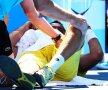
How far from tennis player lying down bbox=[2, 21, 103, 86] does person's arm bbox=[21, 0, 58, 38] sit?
0.09 metres

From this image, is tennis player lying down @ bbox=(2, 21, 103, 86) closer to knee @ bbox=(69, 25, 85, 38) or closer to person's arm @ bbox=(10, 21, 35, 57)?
person's arm @ bbox=(10, 21, 35, 57)

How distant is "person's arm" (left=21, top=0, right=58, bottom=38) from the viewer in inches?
130

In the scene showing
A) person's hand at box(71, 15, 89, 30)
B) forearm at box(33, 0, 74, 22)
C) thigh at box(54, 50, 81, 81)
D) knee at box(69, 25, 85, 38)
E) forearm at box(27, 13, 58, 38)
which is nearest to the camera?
forearm at box(33, 0, 74, 22)

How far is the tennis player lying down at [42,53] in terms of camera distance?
10.5 ft

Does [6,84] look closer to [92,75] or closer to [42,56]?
[42,56]

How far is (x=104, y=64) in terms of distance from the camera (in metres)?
4.68

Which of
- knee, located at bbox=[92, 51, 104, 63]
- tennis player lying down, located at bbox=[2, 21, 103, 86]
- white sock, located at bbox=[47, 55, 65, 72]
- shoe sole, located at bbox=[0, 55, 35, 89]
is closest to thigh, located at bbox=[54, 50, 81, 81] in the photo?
tennis player lying down, located at bbox=[2, 21, 103, 86]

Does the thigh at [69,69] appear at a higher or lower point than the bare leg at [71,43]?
lower

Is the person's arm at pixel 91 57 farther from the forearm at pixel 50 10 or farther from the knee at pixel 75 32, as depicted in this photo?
the forearm at pixel 50 10

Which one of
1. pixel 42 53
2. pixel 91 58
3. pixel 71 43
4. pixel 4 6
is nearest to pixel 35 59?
pixel 42 53

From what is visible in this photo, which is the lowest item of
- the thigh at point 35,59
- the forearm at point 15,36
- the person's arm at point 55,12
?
the thigh at point 35,59

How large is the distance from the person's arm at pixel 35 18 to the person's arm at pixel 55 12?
0.39 metres

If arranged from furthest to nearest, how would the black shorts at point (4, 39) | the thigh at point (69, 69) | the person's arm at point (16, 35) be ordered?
the person's arm at point (16, 35)
the thigh at point (69, 69)
the black shorts at point (4, 39)

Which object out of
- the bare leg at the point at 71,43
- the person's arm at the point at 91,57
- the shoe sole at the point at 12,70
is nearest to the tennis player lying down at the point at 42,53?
the person's arm at the point at 91,57
